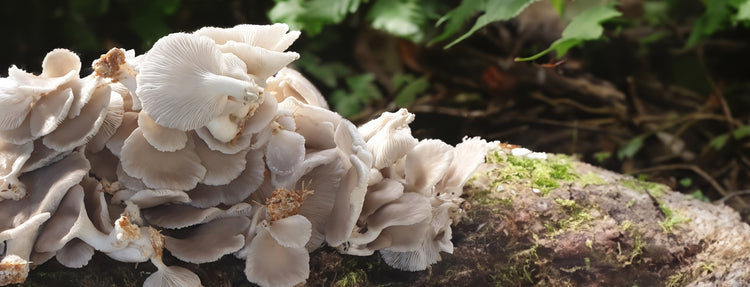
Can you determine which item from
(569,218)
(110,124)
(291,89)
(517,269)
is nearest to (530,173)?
(569,218)

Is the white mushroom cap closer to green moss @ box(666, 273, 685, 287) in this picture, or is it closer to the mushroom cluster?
the mushroom cluster

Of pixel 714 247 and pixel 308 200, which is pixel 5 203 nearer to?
pixel 308 200

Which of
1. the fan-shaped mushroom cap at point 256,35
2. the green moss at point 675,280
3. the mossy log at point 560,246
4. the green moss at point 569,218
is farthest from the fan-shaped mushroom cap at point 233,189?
the green moss at point 675,280

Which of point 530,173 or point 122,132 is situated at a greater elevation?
point 122,132

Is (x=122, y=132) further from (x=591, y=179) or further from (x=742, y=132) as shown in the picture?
(x=742, y=132)

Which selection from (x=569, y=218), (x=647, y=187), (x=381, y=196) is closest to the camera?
(x=381, y=196)

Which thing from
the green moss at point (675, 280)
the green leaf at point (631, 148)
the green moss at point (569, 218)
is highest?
the green moss at point (569, 218)

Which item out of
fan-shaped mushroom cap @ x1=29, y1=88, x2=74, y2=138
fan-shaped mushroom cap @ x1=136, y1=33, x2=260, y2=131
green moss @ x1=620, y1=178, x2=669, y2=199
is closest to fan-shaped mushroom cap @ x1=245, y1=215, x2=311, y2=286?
fan-shaped mushroom cap @ x1=136, y1=33, x2=260, y2=131

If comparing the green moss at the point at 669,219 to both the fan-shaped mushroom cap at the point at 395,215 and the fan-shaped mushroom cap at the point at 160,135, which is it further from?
the fan-shaped mushroom cap at the point at 160,135
